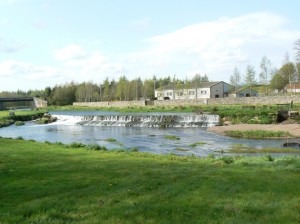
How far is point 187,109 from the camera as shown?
231 ft

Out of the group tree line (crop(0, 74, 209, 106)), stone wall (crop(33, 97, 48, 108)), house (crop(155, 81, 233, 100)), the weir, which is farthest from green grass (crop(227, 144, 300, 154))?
stone wall (crop(33, 97, 48, 108))

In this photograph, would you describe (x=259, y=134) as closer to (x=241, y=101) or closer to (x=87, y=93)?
(x=241, y=101)

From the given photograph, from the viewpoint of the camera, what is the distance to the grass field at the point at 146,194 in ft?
22.2

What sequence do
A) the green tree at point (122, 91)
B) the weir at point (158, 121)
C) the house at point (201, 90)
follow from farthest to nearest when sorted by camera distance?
the green tree at point (122, 91) < the house at point (201, 90) < the weir at point (158, 121)

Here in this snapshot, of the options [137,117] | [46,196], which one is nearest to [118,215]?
[46,196]

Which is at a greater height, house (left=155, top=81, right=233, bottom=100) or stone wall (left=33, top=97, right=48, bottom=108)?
house (left=155, top=81, right=233, bottom=100)

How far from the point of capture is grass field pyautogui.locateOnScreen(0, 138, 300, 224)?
6.77 meters

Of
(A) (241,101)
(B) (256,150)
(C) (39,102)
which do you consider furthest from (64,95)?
(B) (256,150)

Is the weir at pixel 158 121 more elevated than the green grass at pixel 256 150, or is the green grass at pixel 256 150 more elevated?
the weir at pixel 158 121

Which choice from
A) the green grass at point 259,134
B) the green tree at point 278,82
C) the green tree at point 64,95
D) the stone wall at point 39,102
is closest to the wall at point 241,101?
the green tree at point 278,82

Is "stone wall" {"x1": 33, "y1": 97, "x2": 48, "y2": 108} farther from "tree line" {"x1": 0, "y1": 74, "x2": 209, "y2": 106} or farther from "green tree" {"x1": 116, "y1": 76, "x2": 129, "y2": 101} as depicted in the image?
"green tree" {"x1": 116, "y1": 76, "x2": 129, "y2": 101}

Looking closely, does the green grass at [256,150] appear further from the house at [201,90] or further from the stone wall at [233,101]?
the house at [201,90]

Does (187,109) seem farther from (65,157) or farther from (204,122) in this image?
(65,157)

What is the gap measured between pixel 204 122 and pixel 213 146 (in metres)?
19.6
